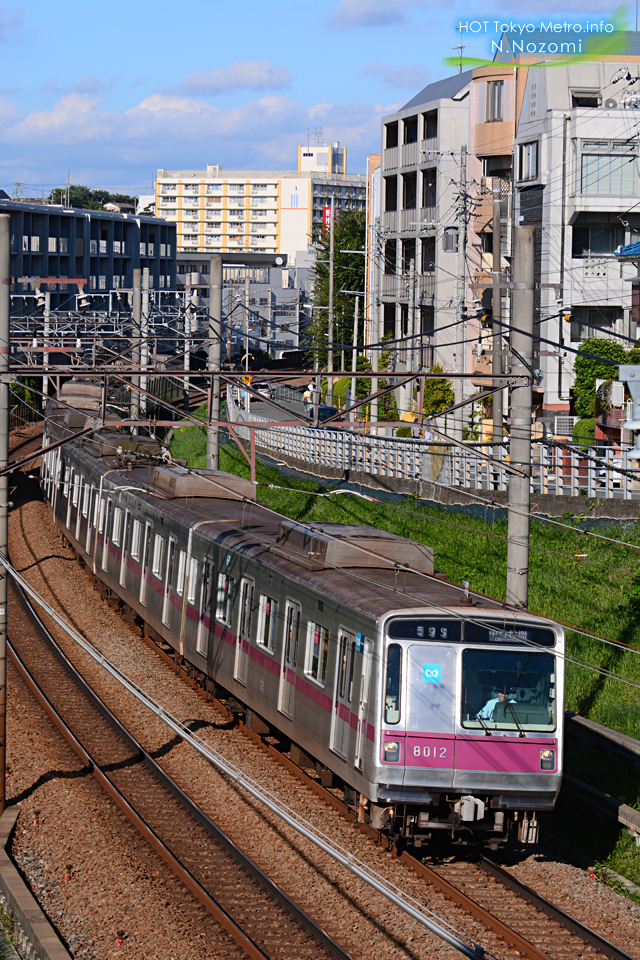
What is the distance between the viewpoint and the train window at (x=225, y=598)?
1350cm

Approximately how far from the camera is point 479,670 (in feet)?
31.2

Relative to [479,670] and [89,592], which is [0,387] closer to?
[479,670]

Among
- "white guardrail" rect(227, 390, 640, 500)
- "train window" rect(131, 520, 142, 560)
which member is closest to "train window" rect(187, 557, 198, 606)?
"white guardrail" rect(227, 390, 640, 500)

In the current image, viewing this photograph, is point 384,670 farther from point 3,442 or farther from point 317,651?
point 3,442

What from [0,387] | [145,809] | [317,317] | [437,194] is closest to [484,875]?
[145,809]

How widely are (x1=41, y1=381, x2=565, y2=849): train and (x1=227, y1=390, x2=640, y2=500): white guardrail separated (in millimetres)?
3311

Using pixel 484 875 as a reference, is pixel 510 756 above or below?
above

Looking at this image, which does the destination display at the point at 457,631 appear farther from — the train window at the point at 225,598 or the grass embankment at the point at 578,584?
the train window at the point at 225,598

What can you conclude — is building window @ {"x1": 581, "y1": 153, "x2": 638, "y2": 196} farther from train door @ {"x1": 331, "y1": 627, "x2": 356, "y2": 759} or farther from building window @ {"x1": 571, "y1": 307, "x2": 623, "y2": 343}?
train door @ {"x1": 331, "y1": 627, "x2": 356, "y2": 759}

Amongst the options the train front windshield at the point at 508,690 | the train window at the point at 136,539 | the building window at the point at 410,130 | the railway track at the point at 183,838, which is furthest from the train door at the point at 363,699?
the building window at the point at 410,130

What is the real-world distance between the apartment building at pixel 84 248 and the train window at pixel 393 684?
169ft

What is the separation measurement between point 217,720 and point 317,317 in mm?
54959

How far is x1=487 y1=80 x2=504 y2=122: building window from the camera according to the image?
38250 mm

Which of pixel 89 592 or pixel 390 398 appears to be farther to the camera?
pixel 390 398
